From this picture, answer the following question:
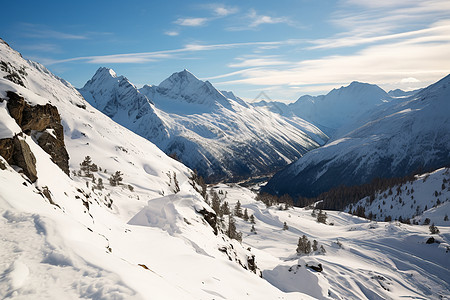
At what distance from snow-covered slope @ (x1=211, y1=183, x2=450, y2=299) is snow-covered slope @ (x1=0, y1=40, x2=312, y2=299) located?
349 inches

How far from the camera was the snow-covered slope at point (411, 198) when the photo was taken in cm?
11256

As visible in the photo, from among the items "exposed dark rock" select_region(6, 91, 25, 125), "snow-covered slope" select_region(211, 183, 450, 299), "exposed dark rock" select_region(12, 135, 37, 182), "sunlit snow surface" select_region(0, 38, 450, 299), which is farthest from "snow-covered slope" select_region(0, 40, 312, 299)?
"snow-covered slope" select_region(211, 183, 450, 299)

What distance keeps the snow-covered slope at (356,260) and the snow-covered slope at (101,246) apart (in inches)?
349

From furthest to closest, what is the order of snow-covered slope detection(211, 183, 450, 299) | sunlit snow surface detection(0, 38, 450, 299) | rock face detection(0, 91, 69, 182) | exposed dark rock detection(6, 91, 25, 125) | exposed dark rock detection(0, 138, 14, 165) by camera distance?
snow-covered slope detection(211, 183, 450, 299), exposed dark rock detection(6, 91, 25, 125), rock face detection(0, 91, 69, 182), exposed dark rock detection(0, 138, 14, 165), sunlit snow surface detection(0, 38, 450, 299)

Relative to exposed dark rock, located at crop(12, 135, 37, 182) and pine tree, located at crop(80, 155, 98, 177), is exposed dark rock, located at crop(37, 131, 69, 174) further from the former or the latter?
pine tree, located at crop(80, 155, 98, 177)

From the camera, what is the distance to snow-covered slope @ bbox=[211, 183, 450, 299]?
126 feet

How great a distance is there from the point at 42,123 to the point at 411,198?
146m

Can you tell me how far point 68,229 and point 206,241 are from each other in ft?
66.3

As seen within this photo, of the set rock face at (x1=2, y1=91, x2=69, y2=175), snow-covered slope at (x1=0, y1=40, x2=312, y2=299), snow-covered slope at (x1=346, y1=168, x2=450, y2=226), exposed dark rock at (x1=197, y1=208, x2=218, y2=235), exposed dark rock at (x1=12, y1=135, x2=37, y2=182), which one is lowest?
snow-covered slope at (x1=346, y1=168, x2=450, y2=226)

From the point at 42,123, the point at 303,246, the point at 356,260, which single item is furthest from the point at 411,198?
the point at 42,123

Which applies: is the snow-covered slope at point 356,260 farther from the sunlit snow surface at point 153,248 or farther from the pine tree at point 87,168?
the pine tree at point 87,168

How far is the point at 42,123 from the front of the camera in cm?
2934

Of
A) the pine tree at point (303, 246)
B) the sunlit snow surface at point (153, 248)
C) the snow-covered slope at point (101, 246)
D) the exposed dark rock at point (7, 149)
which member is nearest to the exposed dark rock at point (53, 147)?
the snow-covered slope at point (101, 246)

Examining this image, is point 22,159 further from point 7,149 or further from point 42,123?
Answer: point 42,123
